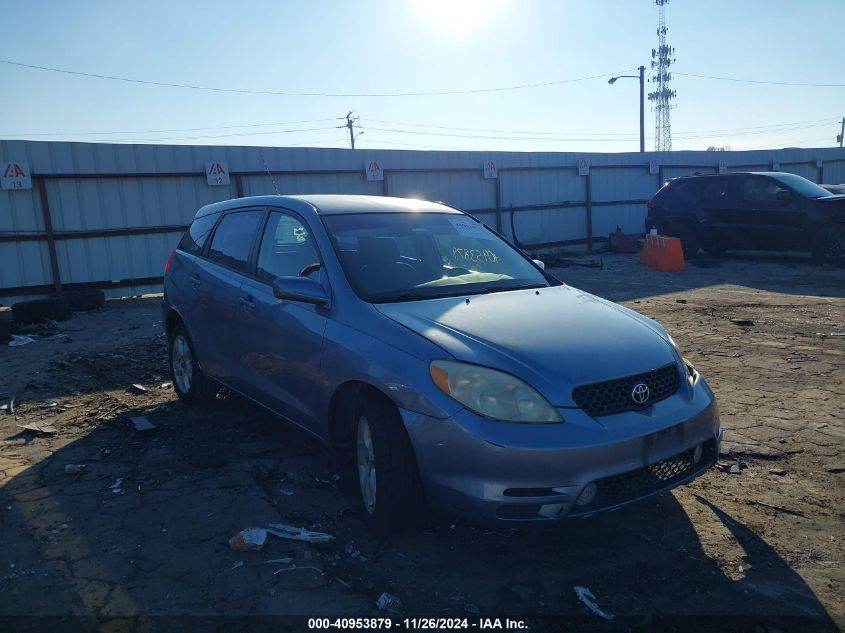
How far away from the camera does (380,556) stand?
129 inches

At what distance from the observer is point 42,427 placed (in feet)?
17.4

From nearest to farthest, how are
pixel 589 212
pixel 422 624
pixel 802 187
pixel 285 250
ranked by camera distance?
pixel 422 624, pixel 285 250, pixel 802 187, pixel 589 212

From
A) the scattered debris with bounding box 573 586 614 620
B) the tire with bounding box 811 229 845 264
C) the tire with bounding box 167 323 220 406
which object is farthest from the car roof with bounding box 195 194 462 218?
the tire with bounding box 811 229 845 264

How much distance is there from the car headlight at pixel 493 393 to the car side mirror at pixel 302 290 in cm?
95

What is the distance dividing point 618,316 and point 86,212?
10.8 metres

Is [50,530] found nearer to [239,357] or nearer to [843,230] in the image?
[239,357]

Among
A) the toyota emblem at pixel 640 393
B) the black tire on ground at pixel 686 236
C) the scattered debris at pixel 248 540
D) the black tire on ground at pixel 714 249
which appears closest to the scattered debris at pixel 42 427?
the scattered debris at pixel 248 540

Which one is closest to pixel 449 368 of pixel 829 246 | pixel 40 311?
pixel 40 311

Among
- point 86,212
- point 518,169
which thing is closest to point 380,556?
point 86,212

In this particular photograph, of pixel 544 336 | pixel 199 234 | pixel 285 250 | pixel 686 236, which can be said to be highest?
pixel 199 234

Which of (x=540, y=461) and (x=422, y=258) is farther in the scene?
(x=422, y=258)

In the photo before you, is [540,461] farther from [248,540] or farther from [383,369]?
[248,540]

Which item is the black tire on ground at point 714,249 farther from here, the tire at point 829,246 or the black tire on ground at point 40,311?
the black tire on ground at point 40,311

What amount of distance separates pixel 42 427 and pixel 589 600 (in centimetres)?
431
